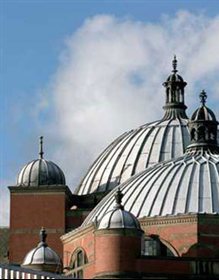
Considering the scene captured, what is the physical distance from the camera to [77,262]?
329ft

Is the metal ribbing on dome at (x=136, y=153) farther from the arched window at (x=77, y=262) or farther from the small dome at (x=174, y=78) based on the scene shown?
the arched window at (x=77, y=262)

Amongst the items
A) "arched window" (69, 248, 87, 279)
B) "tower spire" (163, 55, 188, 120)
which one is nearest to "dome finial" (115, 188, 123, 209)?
"arched window" (69, 248, 87, 279)

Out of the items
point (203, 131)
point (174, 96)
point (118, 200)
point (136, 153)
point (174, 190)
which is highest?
point (174, 96)

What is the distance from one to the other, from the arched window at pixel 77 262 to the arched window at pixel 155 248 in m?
3.91

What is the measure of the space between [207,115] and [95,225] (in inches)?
605

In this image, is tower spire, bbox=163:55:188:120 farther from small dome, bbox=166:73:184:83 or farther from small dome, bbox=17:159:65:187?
small dome, bbox=17:159:65:187

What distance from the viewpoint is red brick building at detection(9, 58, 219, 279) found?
3524 inches

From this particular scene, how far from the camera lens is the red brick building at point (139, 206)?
89500 mm

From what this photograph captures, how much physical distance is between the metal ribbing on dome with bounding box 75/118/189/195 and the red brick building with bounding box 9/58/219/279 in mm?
70

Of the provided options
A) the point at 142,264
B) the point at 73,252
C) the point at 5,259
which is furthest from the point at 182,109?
the point at 142,264

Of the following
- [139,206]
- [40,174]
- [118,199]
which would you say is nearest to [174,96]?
[40,174]

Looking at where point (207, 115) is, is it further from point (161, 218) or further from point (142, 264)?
point (142, 264)

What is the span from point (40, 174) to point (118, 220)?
89.6ft

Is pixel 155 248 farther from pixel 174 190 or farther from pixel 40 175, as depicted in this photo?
pixel 40 175
